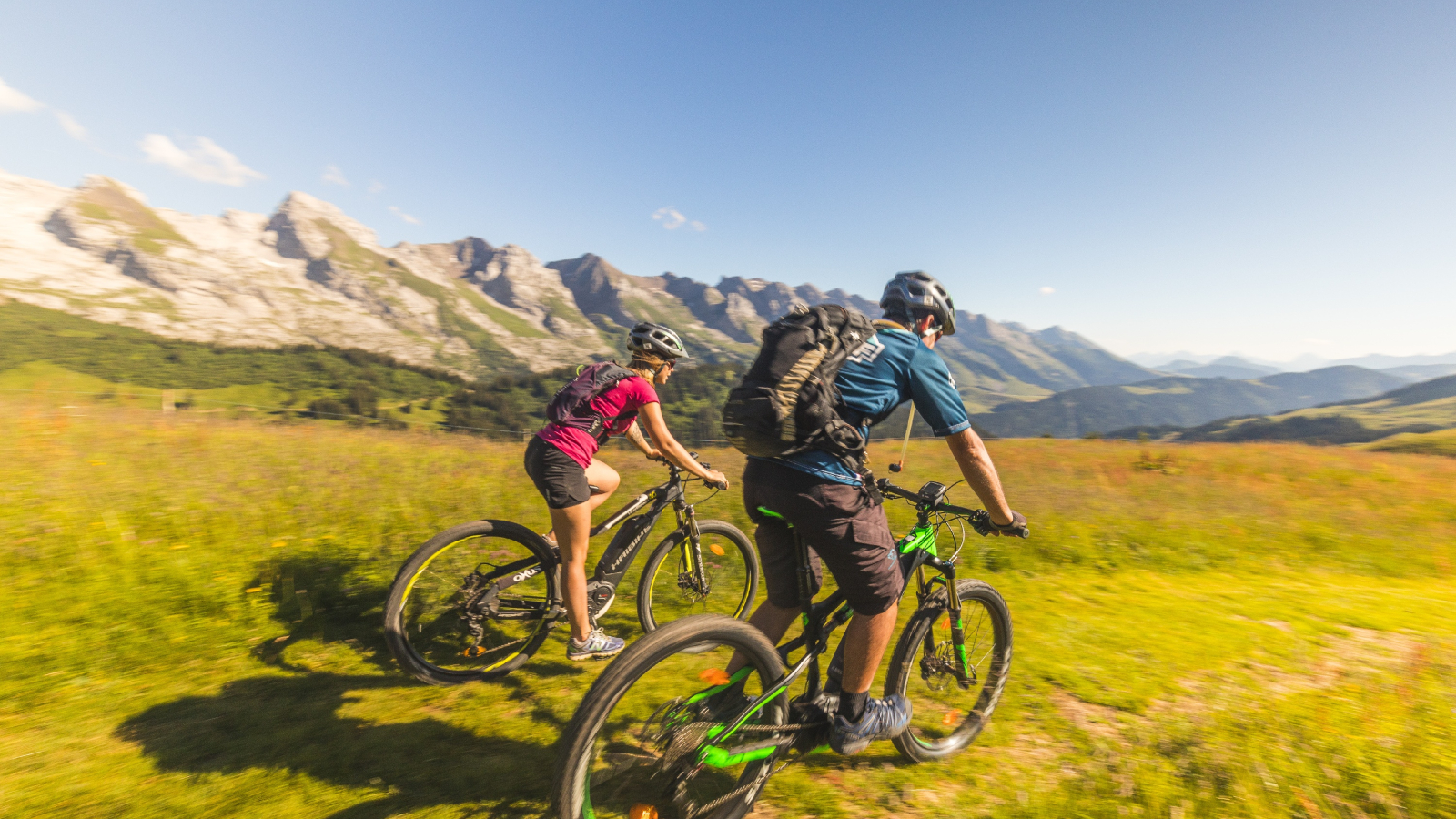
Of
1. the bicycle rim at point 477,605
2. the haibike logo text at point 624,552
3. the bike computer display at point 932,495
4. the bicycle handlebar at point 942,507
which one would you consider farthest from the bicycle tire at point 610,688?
the haibike logo text at point 624,552

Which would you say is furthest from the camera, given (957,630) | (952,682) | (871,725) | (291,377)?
(291,377)

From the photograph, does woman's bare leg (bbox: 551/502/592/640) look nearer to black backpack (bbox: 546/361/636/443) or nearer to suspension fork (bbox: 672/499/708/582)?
black backpack (bbox: 546/361/636/443)

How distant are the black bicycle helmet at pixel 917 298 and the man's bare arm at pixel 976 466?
67 centimetres

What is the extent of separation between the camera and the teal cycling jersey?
3.10 metres

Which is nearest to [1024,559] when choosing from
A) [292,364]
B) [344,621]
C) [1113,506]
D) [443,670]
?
[1113,506]

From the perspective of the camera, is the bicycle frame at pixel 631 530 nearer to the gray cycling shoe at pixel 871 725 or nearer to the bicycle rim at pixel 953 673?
the bicycle rim at pixel 953 673

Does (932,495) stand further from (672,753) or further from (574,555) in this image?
(574,555)

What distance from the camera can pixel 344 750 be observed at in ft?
12.4

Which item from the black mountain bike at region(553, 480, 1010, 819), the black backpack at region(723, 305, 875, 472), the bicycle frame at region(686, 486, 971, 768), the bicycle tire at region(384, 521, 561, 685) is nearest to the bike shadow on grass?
the bicycle tire at region(384, 521, 561, 685)

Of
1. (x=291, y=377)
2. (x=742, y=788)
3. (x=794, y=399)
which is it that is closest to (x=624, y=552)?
(x=742, y=788)

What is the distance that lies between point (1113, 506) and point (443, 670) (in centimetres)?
1301

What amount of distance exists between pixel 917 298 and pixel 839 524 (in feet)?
4.59

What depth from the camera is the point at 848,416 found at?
323cm

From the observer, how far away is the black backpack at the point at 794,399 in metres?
3.01
